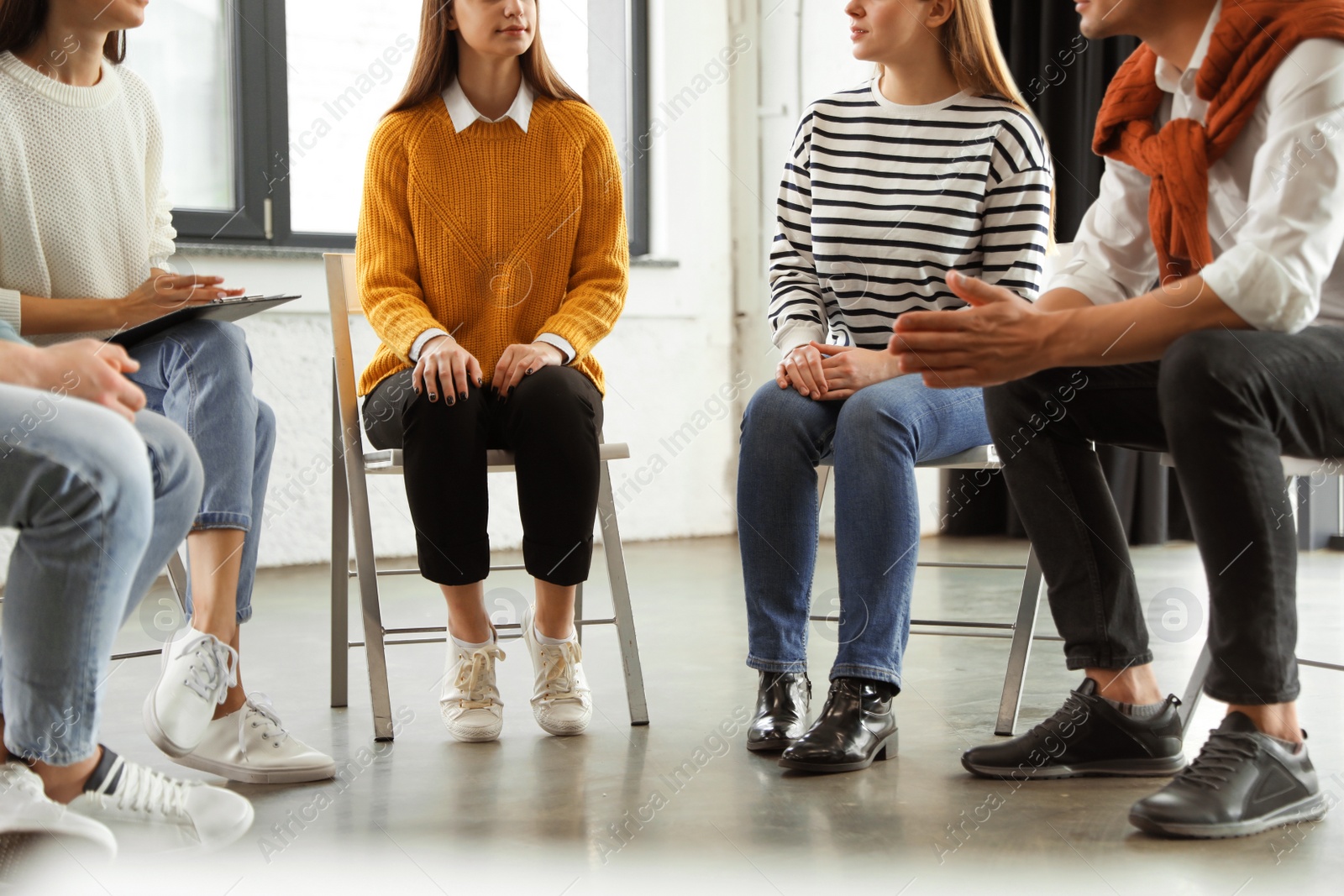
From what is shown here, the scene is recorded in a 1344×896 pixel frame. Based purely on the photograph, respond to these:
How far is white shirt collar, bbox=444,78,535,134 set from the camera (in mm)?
1761

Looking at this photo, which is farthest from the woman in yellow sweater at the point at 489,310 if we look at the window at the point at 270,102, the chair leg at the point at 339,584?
the window at the point at 270,102

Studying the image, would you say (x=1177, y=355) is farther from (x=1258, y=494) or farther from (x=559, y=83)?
(x=559, y=83)

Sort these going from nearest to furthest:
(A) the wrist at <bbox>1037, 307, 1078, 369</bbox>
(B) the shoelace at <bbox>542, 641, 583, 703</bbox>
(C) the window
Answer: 1. (A) the wrist at <bbox>1037, 307, 1078, 369</bbox>
2. (B) the shoelace at <bbox>542, 641, 583, 703</bbox>
3. (C) the window

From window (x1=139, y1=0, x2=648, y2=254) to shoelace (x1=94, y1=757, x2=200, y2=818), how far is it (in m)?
2.45

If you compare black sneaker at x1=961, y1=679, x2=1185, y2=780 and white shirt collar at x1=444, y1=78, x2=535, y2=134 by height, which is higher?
white shirt collar at x1=444, y1=78, x2=535, y2=134

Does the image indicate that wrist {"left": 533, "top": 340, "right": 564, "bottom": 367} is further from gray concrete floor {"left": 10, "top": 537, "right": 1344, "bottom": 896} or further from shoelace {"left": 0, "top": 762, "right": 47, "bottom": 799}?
shoelace {"left": 0, "top": 762, "right": 47, "bottom": 799}

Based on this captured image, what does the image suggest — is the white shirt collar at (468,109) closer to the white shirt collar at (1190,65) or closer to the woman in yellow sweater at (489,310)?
the woman in yellow sweater at (489,310)

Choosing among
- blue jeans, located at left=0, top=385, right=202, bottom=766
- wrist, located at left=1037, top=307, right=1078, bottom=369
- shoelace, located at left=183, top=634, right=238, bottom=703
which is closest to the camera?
blue jeans, located at left=0, top=385, right=202, bottom=766

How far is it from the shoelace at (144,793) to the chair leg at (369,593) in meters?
0.44

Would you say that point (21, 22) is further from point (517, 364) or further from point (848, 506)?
point (848, 506)

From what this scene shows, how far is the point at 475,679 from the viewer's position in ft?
5.30

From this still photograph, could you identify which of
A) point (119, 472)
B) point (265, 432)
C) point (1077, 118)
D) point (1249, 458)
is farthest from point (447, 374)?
point (1077, 118)

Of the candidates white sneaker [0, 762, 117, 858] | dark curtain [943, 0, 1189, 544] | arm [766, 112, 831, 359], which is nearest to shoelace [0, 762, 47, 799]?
white sneaker [0, 762, 117, 858]

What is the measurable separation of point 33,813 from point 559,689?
0.72m
